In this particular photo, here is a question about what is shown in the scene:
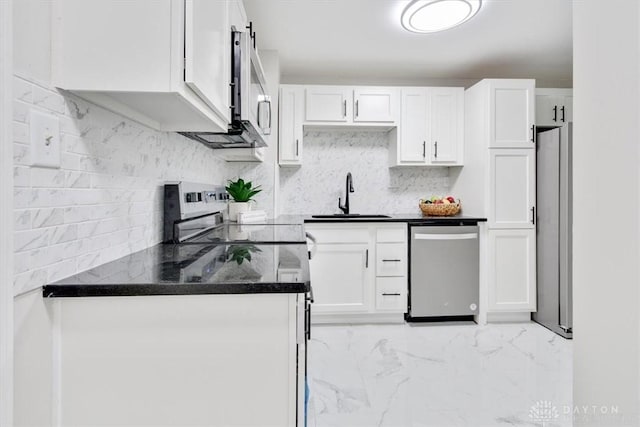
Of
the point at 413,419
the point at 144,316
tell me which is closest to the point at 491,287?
the point at 413,419

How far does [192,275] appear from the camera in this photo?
0.96m

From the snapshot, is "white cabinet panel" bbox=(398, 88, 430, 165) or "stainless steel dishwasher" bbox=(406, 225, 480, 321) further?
"white cabinet panel" bbox=(398, 88, 430, 165)

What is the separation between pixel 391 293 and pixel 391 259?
0.29 m

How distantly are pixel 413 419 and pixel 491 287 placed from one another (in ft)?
5.79

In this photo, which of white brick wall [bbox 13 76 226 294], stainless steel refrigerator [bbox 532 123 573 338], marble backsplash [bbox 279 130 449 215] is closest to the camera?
white brick wall [bbox 13 76 226 294]

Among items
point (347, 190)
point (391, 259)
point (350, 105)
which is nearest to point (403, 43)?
point (350, 105)

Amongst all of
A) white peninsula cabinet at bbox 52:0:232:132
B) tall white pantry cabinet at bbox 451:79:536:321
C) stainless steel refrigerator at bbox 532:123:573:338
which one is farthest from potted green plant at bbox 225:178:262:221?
stainless steel refrigerator at bbox 532:123:573:338

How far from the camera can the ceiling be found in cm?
244

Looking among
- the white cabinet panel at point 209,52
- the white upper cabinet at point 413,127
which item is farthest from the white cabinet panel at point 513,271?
the white cabinet panel at point 209,52

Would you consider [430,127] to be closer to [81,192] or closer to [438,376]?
[438,376]

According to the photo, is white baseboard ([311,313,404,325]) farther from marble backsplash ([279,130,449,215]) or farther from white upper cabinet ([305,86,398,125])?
white upper cabinet ([305,86,398,125])

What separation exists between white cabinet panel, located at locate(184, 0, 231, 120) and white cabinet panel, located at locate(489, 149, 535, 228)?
97.2 inches

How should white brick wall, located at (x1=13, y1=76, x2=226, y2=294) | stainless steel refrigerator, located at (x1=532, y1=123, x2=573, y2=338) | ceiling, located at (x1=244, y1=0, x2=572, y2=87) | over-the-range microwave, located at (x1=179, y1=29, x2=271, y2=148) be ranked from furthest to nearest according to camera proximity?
stainless steel refrigerator, located at (x1=532, y1=123, x2=573, y2=338)
ceiling, located at (x1=244, y1=0, x2=572, y2=87)
over-the-range microwave, located at (x1=179, y1=29, x2=271, y2=148)
white brick wall, located at (x1=13, y1=76, x2=226, y2=294)

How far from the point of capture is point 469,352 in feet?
8.42
